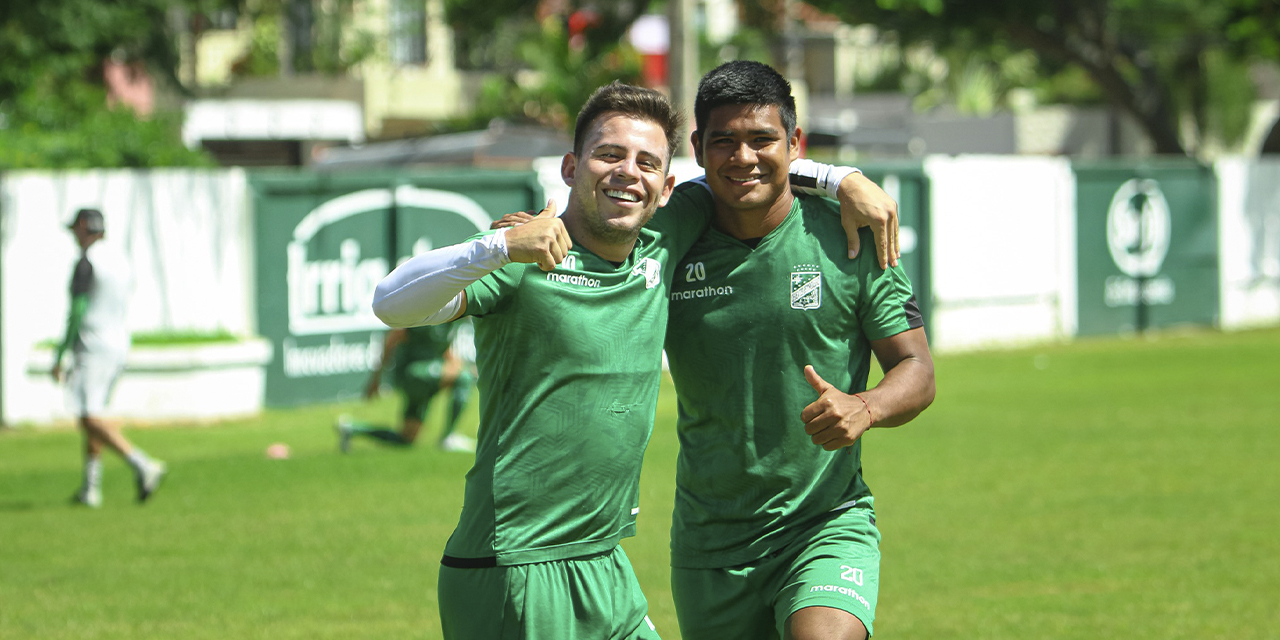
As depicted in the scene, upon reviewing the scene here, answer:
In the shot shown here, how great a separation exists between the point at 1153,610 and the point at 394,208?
35.2ft

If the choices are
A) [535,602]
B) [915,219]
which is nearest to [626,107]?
[535,602]

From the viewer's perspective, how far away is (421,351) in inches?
492

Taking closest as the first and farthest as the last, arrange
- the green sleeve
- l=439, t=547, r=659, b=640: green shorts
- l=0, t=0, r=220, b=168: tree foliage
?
l=439, t=547, r=659, b=640: green shorts, the green sleeve, l=0, t=0, r=220, b=168: tree foliage

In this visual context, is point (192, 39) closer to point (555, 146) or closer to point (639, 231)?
point (555, 146)

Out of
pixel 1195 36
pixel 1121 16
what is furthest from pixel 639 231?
pixel 1195 36

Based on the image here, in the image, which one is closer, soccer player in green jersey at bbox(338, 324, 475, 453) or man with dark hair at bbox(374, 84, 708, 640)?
man with dark hair at bbox(374, 84, 708, 640)

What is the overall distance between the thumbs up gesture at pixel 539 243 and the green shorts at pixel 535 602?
31.7 inches

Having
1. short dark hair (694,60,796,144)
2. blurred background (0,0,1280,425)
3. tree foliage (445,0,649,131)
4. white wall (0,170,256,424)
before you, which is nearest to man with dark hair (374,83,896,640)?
short dark hair (694,60,796,144)

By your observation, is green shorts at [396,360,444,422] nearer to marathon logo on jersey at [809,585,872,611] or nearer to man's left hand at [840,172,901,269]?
man's left hand at [840,172,901,269]

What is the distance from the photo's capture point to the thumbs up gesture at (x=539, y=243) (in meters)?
3.62

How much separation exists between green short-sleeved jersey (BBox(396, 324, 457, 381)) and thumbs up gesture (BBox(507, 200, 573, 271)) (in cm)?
881

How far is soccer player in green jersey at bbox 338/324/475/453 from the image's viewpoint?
1238 centimetres

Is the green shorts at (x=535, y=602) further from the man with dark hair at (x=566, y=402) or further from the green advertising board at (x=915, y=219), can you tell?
the green advertising board at (x=915, y=219)

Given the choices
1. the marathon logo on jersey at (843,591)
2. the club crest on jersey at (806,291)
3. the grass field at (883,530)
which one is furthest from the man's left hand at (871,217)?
the grass field at (883,530)
